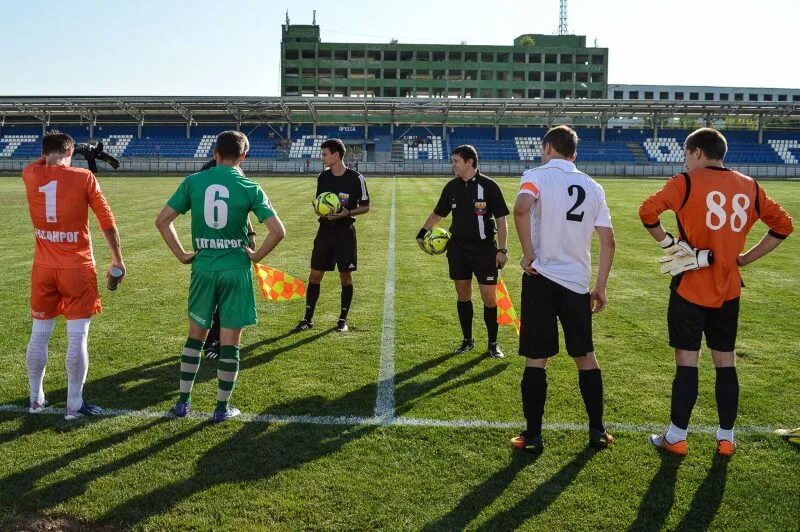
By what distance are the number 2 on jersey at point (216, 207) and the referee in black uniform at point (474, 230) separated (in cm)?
246

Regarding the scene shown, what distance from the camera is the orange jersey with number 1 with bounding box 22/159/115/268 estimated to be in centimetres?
447

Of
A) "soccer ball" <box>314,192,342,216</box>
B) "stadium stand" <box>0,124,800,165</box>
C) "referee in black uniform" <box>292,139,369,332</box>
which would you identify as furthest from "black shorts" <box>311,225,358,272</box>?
"stadium stand" <box>0,124,800,165</box>

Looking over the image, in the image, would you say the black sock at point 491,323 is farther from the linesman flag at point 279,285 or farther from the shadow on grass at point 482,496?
the linesman flag at point 279,285

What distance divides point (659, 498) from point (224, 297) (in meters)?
3.16

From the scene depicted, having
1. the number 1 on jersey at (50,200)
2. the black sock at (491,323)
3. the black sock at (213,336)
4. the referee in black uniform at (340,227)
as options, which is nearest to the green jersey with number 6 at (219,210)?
the number 1 on jersey at (50,200)

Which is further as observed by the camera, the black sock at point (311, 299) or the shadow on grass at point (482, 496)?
the black sock at point (311, 299)

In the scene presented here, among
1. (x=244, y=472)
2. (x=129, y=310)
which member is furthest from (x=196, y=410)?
(x=129, y=310)

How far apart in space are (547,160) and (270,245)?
2045mm

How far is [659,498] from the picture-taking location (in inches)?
143

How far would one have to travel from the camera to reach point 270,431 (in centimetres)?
450

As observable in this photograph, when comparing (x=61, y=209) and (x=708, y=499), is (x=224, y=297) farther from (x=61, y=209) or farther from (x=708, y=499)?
(x=708, y=499)

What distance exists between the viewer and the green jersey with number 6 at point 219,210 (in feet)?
14.5

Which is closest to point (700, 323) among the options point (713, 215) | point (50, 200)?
point (713, 215)

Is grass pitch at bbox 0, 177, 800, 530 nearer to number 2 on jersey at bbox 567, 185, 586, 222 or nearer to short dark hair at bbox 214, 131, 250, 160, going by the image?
number 2 on jersey at bbox 567, 185, 586, 222
